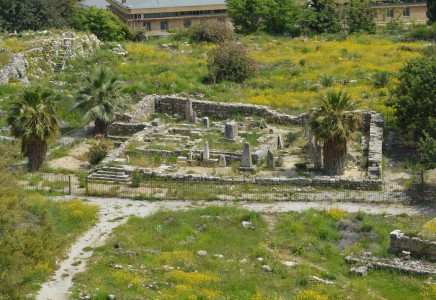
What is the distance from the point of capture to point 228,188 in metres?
38.4

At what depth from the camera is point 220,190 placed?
3816 cm

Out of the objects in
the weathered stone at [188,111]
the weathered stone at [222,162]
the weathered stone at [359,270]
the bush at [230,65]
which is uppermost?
the bush at [230,65]

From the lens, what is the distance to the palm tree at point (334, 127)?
38.8 meters

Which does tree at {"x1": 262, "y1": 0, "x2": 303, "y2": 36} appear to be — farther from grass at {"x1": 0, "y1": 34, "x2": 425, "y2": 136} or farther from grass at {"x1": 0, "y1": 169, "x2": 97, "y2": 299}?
grass at {"x1": 0, "y1": 169, "x2": 97, "y2": 299}

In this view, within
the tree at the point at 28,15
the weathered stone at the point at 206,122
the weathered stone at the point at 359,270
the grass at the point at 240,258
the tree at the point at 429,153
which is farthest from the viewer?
the tree at the point at 28,15

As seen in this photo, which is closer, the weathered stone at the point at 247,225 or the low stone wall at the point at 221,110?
the weathered stone at the point at 247,225

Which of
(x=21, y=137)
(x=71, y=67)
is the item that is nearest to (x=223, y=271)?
(x=21, y=137)

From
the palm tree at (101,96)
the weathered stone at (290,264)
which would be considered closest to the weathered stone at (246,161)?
the palm tree at (101,96)

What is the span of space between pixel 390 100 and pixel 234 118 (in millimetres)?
8586

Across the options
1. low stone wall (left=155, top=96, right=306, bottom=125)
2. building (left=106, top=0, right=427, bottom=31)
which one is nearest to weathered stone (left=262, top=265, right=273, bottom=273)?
low stone wall (left=155, top=96, right=306, bottom=125)

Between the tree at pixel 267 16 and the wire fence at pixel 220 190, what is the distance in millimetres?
35875

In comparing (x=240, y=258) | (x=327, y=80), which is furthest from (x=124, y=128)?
(x=240, y=258)

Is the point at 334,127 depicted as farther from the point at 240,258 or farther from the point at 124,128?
the point at 124,128

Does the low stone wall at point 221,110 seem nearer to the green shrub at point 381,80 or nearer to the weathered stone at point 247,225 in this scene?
the green shrub at point 381,80
